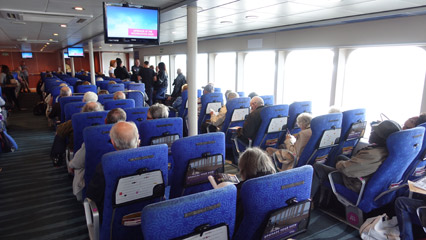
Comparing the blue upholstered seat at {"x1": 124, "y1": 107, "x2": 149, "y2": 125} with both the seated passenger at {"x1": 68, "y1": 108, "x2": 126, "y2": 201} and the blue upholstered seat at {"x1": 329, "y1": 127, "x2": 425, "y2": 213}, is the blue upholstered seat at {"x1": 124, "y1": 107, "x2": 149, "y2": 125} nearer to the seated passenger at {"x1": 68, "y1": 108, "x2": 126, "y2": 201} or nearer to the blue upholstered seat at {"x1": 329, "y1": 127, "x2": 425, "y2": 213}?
the seated passenger at {"x1": 68, "y1": 108, "x2": 126, "y2": 201}

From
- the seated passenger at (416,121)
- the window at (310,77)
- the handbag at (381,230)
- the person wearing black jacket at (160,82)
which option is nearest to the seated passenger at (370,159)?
the handbag at (381,230)

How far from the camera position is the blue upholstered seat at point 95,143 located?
251 centimetres

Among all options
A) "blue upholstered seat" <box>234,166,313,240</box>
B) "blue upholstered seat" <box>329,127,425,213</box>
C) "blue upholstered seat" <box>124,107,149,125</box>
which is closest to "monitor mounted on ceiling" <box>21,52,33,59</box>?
"blue upholstered seat" <box>124,107,149,125</box>

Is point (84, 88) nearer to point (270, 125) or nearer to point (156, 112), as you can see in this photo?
point (156, 112)

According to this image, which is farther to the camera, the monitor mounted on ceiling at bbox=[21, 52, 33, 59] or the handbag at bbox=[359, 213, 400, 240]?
the monitor mounted on ceiling at bbox=[21, 52, 33, 59]

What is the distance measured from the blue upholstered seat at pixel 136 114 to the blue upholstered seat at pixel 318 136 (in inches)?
81.1

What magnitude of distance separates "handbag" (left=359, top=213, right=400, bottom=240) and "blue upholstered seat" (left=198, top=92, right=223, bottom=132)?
321 cm

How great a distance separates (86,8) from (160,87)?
4.47 metres

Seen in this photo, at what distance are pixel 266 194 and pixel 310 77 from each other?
6095 millimetres

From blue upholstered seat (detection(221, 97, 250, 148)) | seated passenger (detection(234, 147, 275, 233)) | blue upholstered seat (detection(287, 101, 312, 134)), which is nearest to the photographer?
seated passenger (detection(234, 147, 275, 233))

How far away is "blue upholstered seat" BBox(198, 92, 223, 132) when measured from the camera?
16.9 ft

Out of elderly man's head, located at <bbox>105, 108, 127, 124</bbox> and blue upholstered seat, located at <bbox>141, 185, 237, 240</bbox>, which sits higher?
elderly man's head, located at <bbox>105, 108, 127, 124</bbox>

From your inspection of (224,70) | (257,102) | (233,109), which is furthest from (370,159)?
(224,70)

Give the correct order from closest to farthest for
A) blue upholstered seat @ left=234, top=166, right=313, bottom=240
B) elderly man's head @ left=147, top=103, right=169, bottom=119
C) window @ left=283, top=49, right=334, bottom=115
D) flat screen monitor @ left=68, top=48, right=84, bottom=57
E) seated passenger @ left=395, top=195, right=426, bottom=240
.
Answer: blue upholstered seat @ left=234, top=166, right=313, bottom=240
seated passenger @ left=395, top=195, right=426, bottom=240
elderly man's head @ left=147, top=103, right=169, bottom=119
window @ left=283, top=49, right=334, bottom=115
flat screen monitor @ left=68, top=48, right=84, bottom=57
